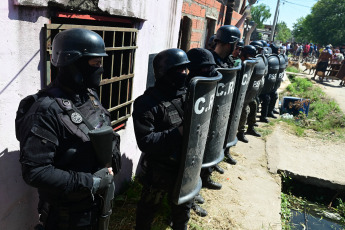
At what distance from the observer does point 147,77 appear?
11.6ft

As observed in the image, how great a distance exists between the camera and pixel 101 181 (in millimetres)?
1644

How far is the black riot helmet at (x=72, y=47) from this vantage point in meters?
1.54

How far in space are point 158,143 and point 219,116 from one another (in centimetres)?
94

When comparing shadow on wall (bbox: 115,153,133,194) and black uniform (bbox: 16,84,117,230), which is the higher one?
black uniform (bbox: 16,84,117,230)

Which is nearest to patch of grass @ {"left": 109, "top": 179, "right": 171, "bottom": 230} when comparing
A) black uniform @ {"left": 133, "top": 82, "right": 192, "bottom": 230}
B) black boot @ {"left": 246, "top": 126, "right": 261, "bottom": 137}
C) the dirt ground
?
the dirt ground

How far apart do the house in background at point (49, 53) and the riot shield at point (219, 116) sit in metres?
0.98

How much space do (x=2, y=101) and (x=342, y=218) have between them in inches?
184

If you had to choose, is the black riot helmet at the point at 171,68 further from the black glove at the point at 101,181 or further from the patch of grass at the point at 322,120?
the patch of grass at the point at 322,120

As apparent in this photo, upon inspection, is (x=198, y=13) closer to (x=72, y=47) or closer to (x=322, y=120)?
(x=72, y=47)

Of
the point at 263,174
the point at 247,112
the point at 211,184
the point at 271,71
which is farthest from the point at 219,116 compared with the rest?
the point at 271,71

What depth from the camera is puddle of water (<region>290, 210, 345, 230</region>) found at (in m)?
3.88

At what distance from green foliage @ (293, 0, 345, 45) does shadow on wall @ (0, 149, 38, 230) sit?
4350 centimetres

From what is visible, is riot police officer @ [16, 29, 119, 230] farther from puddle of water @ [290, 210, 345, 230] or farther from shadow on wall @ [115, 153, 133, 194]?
puddle of water @ [290, 210, 345, 230]

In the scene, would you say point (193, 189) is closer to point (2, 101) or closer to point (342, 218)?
point (2, 101)
